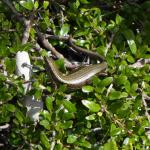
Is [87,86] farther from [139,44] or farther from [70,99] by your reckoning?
[139,44]

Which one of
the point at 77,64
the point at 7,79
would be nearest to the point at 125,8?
the point at 77,64

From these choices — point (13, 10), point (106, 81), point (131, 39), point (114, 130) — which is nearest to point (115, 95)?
point (106, 81)

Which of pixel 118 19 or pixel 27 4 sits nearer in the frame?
pixel 27 4

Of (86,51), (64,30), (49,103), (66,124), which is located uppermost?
(64,30)

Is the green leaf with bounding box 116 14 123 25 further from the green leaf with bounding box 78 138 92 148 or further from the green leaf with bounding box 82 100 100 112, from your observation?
the green leaf with bounding box 78 138 92 148

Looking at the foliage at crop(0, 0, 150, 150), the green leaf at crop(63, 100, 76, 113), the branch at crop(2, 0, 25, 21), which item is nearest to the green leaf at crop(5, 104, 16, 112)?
the foliage at crop(0, 0, 150, 150)

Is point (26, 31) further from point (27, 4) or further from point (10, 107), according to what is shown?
point (10, 107)
